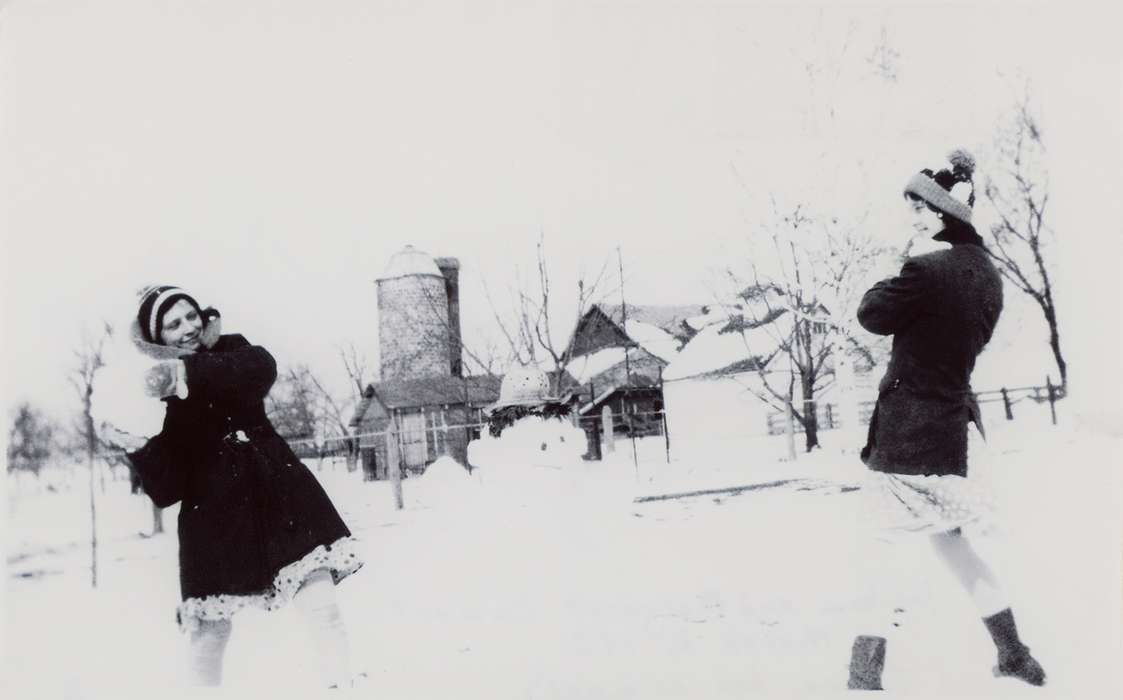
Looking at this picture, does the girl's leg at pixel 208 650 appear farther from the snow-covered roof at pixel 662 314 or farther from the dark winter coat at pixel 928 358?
the dark winter coat at pixel 928 358

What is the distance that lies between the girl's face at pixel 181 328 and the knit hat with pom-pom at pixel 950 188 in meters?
1.54

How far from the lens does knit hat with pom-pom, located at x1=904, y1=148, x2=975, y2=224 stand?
1687 millimetres

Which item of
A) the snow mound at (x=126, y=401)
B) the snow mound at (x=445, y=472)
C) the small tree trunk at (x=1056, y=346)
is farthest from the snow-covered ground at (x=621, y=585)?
the snow mound at (x=126, y=401)

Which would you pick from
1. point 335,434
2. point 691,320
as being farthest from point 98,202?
point 691,320

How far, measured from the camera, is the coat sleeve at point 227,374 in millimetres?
1640

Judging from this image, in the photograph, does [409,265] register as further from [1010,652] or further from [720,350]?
[1010,652]

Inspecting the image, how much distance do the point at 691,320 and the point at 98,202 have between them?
59.1 inches

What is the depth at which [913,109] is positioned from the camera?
6.58 feet

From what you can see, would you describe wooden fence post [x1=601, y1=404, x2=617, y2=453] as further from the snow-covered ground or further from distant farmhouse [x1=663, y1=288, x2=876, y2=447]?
distant farmhouse [x1=663, y1=288, x2=876, y2=447]

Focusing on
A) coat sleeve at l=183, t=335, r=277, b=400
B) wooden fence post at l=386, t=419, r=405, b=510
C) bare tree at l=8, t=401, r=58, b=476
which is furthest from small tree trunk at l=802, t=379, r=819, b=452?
bare tree at l=8, t=401, r=58, b=476

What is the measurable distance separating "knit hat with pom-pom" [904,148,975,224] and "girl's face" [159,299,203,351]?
154 centimetres

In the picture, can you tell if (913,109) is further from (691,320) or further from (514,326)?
(514,326)

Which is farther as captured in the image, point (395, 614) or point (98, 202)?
point (98, 202)

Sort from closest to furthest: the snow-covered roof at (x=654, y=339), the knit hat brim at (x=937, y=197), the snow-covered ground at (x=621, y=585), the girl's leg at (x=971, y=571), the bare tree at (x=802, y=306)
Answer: the girl's leg at (x=971, y=571) → the knit hat brim at (x=937, y=197) → the snow-covered ground at (x=621, y=585) → the bare tree at (x=802, y=306) → the snow-covered roof at (x=654, y=339)
